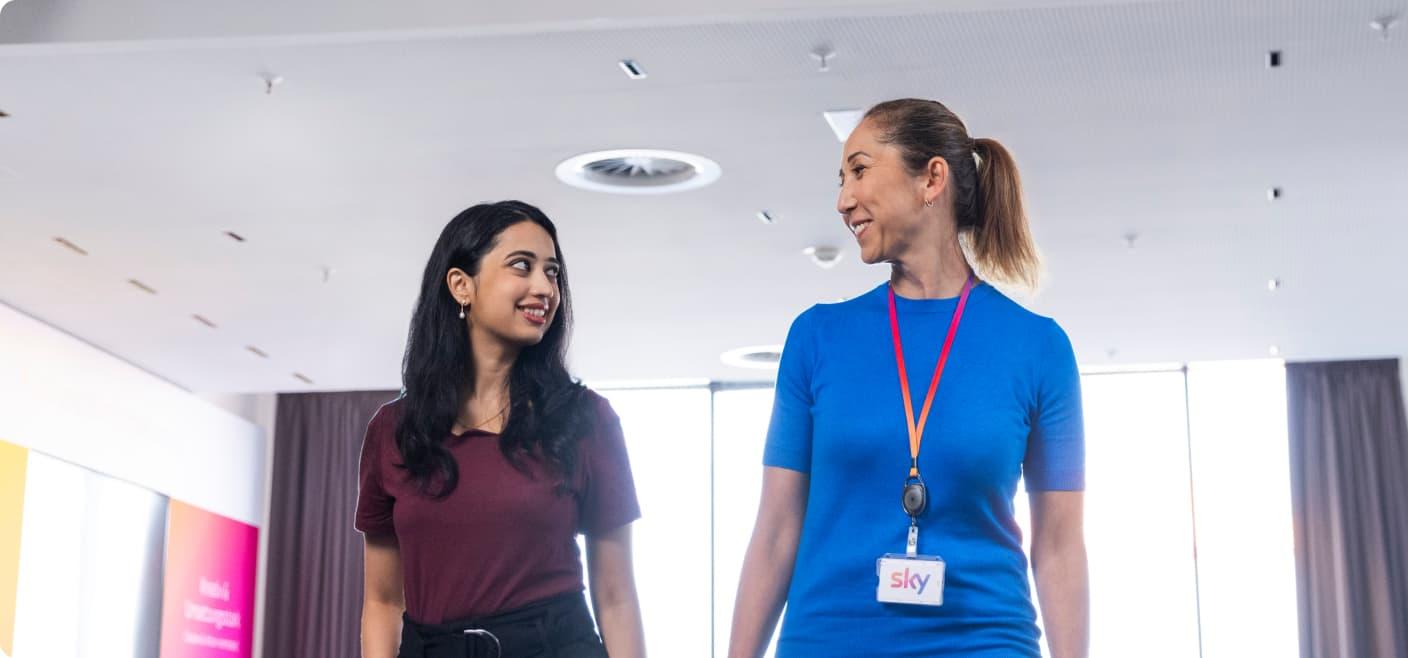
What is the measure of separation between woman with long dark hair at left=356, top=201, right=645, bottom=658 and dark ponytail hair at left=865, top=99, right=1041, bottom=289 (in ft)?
2.18

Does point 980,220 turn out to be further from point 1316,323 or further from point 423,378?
point 1316,323

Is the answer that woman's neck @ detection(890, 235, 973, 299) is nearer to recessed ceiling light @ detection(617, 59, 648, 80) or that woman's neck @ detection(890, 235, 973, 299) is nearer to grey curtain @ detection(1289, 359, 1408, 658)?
recessed ceiling light @ detection(617, 59, 648, 80)

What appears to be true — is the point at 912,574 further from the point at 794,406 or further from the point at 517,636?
the point at 517,636

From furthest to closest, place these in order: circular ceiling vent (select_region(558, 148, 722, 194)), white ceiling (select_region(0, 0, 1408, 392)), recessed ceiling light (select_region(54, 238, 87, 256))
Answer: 1. recessed ceiling light (select_region(54, 238, 87, 256))
2. circular ceiling vent (select_region(558, 148, 722, 194))
3. white ceiling (select_region(0, 0, 1408, 392))

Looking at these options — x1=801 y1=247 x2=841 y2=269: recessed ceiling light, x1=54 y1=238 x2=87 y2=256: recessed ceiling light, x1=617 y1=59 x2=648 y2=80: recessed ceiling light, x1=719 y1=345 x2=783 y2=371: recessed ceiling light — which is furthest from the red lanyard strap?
x1=719 y1=345 x2=783 y2=371: recessed ceiling light

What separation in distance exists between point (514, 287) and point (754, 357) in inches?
341

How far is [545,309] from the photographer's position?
252 centimetres

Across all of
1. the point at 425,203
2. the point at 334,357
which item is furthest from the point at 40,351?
the point at 425,203

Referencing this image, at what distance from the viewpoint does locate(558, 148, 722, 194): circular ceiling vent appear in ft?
23.2

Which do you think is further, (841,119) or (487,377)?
(841,119)

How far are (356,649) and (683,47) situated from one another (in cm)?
751

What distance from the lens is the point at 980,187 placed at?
2.14 meters

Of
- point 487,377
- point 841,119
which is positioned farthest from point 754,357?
point 487,377

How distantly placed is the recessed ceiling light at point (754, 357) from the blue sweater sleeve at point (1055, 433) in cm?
867
